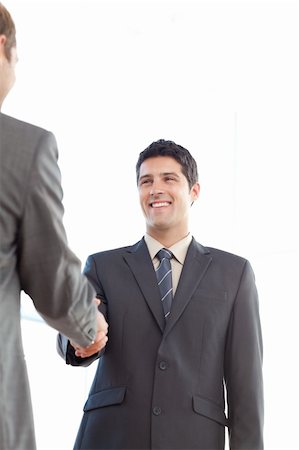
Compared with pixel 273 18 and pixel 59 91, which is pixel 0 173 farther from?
pixel 273 18

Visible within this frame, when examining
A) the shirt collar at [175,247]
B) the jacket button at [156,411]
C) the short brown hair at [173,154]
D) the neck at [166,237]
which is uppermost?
the short brown hair at [173,154]

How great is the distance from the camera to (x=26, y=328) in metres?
4.46

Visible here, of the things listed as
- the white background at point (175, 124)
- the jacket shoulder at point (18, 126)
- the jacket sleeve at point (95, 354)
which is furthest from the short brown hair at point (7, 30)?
the white background at point (175, 124)

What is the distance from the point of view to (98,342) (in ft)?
7.10

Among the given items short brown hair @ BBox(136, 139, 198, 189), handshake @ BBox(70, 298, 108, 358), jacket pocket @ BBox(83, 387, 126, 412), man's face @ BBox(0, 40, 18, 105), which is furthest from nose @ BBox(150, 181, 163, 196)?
man's face @ BBox(0, 40, 18, 105)

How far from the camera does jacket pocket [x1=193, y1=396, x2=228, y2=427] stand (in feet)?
7.63

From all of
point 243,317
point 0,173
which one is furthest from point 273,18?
point 0,173

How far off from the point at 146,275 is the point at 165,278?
7 cm

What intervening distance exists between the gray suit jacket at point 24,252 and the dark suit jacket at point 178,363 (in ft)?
2.30

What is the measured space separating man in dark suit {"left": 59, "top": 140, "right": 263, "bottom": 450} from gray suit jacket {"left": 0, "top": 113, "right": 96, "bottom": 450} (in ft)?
2.22

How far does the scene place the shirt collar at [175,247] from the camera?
2.63 metres

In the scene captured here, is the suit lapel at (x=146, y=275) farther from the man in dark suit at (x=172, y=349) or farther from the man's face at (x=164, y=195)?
the man's face at (x=164, y=195)

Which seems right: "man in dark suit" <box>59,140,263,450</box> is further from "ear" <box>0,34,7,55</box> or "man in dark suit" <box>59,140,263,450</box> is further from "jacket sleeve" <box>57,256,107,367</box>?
"ear" <box>0,34,7,55</box>

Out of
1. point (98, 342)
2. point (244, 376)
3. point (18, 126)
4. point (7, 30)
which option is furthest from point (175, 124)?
point (18, 126)
